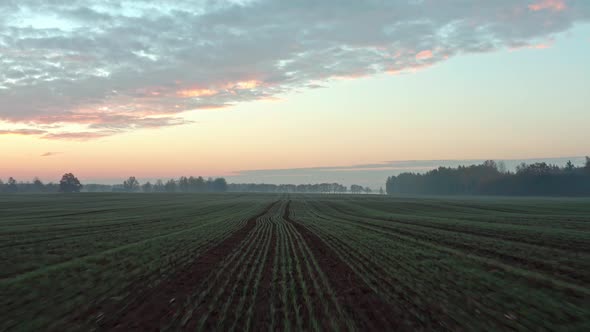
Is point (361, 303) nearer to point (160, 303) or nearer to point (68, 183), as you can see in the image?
point (160, 303)

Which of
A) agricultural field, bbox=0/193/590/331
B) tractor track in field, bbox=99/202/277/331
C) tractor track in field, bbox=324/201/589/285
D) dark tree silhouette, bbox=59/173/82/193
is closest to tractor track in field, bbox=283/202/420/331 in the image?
agricultural field, bbox=0/193/590/331

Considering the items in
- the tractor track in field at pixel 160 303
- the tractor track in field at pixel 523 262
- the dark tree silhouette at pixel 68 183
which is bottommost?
the tractor track in field at pixel 523 262

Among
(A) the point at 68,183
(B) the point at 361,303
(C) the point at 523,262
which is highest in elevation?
(A) the point at 68,183

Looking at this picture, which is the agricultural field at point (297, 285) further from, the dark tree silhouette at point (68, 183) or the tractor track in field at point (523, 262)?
the dark tree silhouette at point (68, 183)

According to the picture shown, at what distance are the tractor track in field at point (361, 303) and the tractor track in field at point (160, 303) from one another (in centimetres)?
510

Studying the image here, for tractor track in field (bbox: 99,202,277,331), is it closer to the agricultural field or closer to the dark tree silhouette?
the agricultural field

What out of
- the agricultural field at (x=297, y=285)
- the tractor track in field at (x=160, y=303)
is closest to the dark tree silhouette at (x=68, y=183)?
the agricultural field at (x=297, y=285)

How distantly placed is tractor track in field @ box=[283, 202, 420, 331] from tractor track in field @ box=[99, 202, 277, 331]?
16.7 feet

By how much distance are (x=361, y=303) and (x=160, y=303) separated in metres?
6.18

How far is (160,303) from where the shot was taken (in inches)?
463

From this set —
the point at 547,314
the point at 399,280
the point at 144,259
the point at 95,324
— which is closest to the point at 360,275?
the point at 399,280

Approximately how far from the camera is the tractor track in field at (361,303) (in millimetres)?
9756

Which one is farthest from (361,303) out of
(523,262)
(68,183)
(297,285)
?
(68,183)

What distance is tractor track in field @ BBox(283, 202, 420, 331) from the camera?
976cm
